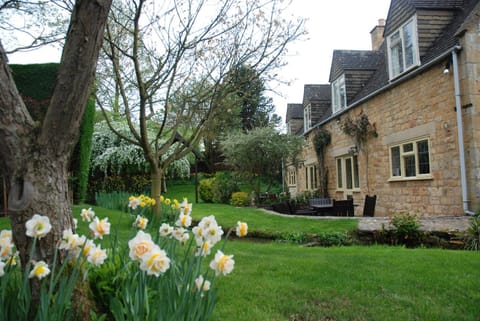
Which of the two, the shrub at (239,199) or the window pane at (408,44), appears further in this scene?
the shrub at (239,199)

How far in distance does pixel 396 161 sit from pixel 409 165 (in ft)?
2.11

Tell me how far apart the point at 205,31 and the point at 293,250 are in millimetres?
4566

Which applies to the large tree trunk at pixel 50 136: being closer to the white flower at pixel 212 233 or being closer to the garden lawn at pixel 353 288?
the white flower at pixel 212 233

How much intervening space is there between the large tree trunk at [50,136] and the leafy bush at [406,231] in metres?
6.25

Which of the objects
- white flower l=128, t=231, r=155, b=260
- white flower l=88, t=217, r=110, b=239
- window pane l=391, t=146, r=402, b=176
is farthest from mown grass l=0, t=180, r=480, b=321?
window pane l=391, t=146, r=402, b=176

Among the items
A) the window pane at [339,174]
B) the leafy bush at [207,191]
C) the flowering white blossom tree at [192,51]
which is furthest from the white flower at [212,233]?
the leafy bush at [207,191]

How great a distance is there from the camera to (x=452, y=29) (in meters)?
9.05

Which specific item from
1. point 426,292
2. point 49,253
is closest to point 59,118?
point 49,253

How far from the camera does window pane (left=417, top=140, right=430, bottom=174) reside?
9.09 m

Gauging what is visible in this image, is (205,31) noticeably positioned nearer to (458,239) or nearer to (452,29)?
(458,239)

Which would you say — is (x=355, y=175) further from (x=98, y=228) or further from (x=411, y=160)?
(x=98, y=228)

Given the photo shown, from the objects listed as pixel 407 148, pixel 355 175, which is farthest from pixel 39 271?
pixel 355 175

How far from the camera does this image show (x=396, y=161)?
10.5 m

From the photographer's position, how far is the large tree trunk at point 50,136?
Answer: 1990 millimetres
